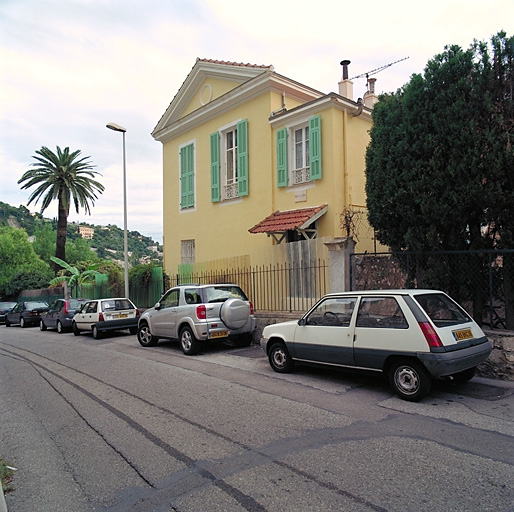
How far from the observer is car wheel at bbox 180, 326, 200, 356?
10125 mm

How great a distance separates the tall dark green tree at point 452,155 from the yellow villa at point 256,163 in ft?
15.8

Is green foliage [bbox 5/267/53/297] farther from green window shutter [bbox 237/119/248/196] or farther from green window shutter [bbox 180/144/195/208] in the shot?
green window shutter [bbox 237/119/248/196]

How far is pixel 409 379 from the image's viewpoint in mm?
5945

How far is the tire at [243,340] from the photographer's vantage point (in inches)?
431

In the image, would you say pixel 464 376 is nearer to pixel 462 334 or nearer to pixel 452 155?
pixel 462 334

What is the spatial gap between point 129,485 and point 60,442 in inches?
62.7

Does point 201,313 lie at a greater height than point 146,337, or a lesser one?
greater

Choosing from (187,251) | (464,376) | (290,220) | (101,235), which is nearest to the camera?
(464,376)

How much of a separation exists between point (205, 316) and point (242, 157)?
8.07m

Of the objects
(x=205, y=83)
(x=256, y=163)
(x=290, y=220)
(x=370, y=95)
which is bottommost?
(x=290, y=220)

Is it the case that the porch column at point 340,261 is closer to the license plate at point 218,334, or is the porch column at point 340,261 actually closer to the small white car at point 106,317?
the license plate at point 218,334

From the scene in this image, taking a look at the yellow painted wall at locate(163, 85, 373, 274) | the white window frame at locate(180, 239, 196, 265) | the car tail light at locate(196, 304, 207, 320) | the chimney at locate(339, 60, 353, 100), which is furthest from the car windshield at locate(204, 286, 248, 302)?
the chimney at locate(339, 60, 353, 100)

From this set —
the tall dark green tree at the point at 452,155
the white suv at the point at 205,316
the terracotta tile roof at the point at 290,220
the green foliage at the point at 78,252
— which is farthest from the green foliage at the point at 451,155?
the green foliage at the point at 78,252

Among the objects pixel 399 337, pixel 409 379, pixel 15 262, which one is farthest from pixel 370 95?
pixel 15 262
